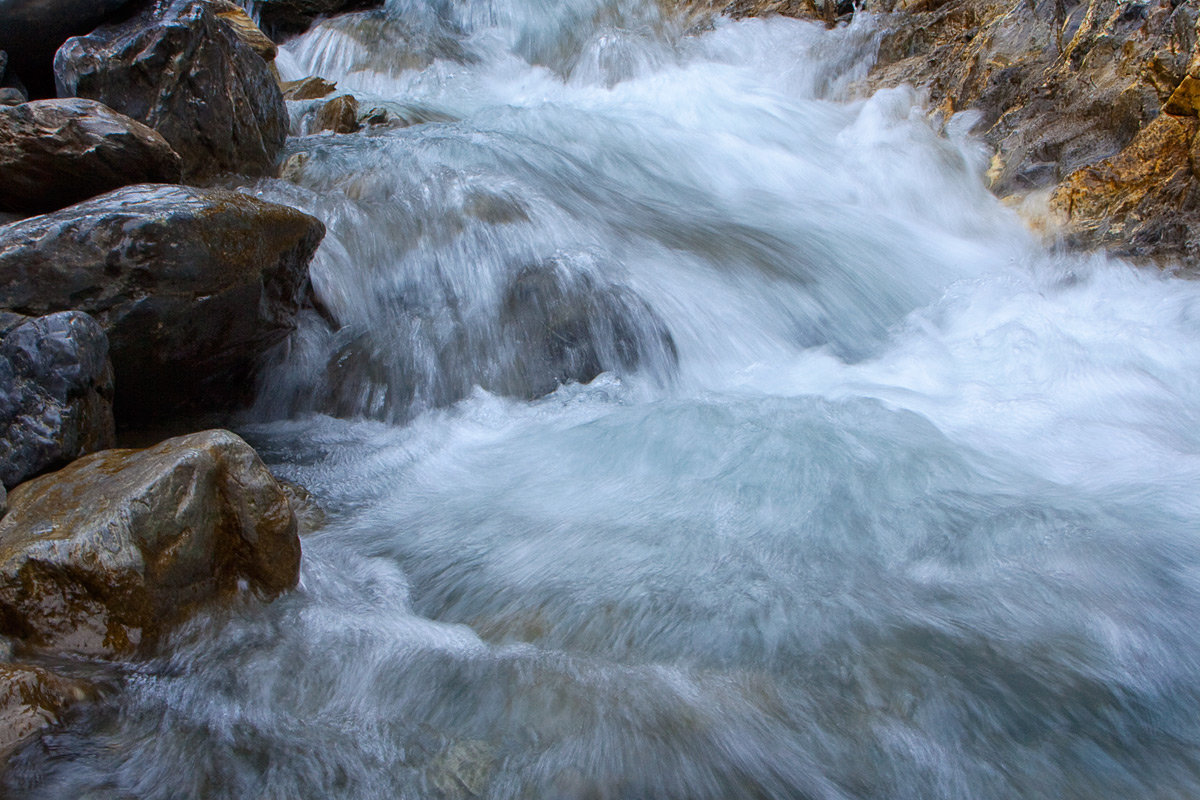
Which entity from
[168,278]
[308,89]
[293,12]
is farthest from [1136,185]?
[293,12]

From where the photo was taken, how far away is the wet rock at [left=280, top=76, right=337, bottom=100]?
7.90 meters

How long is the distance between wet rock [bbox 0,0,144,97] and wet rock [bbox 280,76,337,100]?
102 inches

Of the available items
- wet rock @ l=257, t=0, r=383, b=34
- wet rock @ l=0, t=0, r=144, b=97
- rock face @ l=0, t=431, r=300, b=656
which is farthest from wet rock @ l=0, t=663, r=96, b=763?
wet rock @ l=257, t=0, r=383, b=34

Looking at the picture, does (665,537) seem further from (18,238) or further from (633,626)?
(18,238)

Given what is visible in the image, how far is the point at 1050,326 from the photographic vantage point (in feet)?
17.1

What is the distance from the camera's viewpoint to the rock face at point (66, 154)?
3.77 m

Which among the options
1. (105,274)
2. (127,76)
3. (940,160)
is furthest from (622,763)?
(940,160)

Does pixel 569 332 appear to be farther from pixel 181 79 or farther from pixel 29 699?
pixel 29 699

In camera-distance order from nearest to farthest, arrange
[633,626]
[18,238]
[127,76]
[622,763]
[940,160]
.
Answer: [622,763] < [633,626] < [18,238] < [127,76] < [940,160]

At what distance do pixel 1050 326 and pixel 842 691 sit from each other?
12.2 ft

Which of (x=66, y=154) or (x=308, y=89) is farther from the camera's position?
(x=308, y=89)

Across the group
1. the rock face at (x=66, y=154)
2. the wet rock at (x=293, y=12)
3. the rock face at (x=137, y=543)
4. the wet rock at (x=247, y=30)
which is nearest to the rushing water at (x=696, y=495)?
the rock face at (x=137, y=543)

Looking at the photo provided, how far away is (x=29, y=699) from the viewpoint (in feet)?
6.61

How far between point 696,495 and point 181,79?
159 inches
